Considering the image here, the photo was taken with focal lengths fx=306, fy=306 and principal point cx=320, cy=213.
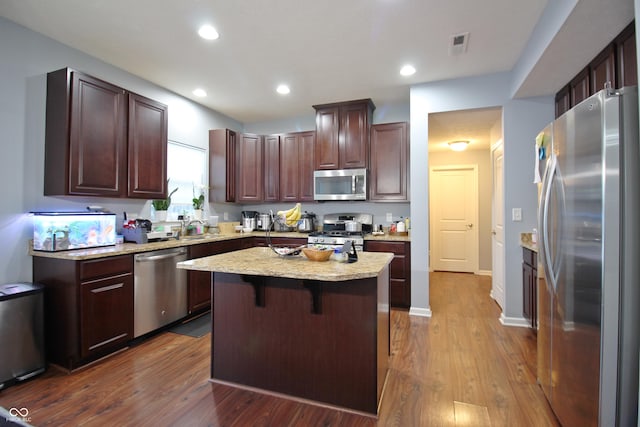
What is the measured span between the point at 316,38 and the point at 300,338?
8.06 ft

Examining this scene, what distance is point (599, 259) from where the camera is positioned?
1.33m

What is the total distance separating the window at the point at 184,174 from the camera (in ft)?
13.0

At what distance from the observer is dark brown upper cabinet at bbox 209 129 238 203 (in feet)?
14.9

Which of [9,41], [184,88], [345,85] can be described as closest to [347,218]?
[345,85]

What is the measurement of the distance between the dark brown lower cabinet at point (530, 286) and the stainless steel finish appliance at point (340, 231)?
1776mm

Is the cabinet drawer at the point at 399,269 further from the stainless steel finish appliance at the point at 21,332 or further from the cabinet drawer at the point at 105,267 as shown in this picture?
the stainless steel finish appliance at the point at 21,332

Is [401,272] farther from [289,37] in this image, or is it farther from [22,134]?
[22,134]

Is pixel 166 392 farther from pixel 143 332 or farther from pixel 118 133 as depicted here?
pixel 118 133

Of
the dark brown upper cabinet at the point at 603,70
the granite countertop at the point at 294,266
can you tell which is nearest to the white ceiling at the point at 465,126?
the dark brown upper cabinet at the point at 603,70

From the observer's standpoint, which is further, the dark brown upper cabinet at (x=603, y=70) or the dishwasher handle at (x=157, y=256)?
the dishwasher handle at (x=157, y=256)

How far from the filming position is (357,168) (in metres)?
4.25

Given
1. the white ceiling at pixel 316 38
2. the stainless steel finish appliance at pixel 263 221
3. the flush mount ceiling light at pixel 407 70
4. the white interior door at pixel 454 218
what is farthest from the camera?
the white interior door at pixel 454 218

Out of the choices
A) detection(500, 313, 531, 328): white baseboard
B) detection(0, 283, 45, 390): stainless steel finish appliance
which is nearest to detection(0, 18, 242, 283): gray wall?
detection(0, 283, 45, 390): stainless steel finish appliance

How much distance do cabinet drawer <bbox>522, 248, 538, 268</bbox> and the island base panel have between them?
1.71 metres
